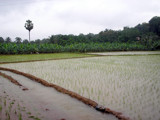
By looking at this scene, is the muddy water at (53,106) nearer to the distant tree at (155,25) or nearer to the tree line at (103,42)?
the tree line at (103,42)

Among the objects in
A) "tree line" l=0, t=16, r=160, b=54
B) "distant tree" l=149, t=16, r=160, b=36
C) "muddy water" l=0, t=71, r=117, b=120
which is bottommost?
"muddy water" l=0, t=71, r=117, b=120

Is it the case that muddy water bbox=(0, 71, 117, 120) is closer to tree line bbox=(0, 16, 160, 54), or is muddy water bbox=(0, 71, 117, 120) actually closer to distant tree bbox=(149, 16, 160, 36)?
tree line bbox=(0, 16, 160, 54)

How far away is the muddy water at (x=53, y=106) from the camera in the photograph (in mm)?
2061

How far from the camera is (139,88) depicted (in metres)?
3.26

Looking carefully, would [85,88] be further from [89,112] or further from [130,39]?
[130,39]

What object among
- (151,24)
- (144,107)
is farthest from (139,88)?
(151,24)

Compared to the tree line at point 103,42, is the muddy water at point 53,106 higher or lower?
lower

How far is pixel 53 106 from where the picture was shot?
2412mm

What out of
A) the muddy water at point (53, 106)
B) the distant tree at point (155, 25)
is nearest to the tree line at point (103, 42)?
the distant tree at point (155, 25)

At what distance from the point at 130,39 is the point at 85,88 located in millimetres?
35354

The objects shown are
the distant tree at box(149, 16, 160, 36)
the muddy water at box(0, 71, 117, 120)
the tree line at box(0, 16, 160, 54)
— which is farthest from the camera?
the distant tree at box(149, 16, 160, 36)

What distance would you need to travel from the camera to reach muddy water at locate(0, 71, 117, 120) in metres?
2.06

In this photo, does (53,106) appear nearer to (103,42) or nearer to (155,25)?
(103,42)

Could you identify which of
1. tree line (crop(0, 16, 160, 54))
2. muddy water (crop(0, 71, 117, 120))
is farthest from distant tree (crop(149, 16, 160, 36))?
muddy water (crop(0, 71, 117, 120))
